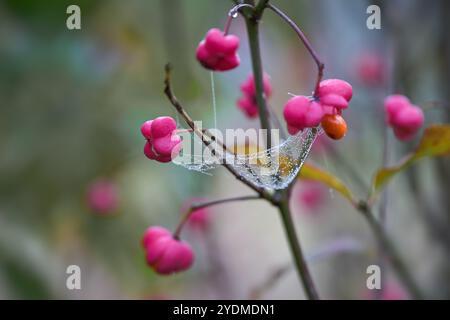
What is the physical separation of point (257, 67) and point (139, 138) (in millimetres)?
966

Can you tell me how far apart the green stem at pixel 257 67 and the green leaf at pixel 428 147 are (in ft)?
0.72

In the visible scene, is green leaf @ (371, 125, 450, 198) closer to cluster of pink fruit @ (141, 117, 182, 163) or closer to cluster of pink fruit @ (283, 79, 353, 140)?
cluster of pink fruit @ (283, 79, 353, 140)

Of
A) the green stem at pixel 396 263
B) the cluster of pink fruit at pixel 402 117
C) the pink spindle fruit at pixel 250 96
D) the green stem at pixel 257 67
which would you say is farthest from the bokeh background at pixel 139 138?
the green stem at pixel 257 67

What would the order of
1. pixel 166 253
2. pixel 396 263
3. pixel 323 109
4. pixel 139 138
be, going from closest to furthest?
pixel 323 109
pixel 166 253
pixel 396 263
pixel 139 138

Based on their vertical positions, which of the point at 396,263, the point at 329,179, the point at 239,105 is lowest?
the point at 396,263

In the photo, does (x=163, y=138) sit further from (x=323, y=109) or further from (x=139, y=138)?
(x=139, y=138)

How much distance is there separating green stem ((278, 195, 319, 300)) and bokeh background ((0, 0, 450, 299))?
23.1 inches

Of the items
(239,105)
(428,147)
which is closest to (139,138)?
(239,105)

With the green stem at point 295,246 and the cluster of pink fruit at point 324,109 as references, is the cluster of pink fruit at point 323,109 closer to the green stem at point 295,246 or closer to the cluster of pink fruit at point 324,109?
the cluster of pink fruit at point 324,109

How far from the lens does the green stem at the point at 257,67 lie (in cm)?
75

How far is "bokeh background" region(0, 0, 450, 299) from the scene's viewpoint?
4.98ft

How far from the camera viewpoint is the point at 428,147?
0.93 metres

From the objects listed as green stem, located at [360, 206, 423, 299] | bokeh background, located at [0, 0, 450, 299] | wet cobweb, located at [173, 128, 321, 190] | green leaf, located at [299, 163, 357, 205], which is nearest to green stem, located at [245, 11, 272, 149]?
wet cobweb, located at [173, 128, 321, 190]

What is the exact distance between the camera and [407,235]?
6.09ft
